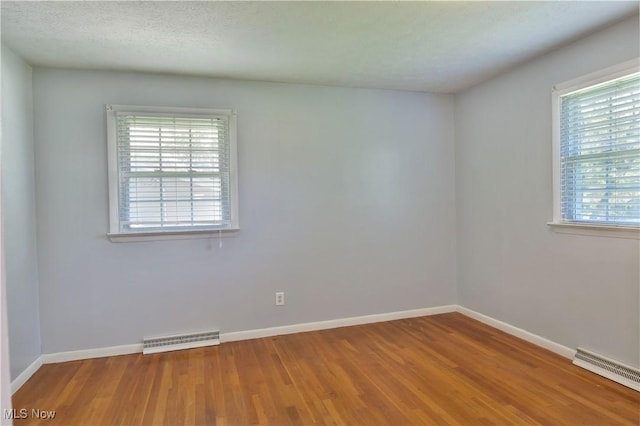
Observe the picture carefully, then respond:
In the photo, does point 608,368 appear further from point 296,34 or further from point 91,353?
point 91,353

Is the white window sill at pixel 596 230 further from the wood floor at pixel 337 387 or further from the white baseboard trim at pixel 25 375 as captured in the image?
the white baseboard trim at pixel 25 375

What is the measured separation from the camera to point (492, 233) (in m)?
3.57

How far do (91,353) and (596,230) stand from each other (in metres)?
3.96

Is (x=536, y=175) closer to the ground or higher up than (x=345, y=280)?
higher up

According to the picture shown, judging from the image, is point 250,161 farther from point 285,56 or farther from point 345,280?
point 345,280

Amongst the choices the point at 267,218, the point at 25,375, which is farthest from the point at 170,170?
the point at 25,375

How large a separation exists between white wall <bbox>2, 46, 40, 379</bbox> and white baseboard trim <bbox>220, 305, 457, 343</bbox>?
4.70ft

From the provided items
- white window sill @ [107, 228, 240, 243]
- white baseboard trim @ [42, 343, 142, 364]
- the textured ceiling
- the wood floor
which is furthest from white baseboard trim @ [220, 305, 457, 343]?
the textured ceiling

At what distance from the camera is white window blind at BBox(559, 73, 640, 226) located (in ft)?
7.91

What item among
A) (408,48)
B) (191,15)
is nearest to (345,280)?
(408,48)

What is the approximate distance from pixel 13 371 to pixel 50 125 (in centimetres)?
182

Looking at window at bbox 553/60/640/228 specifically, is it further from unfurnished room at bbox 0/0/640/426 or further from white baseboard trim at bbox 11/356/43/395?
white baseboard trim at bbox 11/356/43/395

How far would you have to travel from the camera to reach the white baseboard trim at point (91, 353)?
2.97m

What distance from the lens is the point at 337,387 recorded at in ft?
8.18
